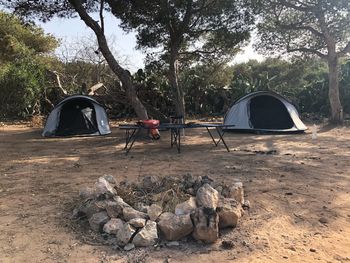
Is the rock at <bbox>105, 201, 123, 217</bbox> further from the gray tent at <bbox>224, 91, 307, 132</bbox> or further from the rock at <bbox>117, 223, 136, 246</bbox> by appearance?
the gray tent at <bbox>224, 91, 307, 132</bbox>

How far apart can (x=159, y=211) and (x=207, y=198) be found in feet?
1.60

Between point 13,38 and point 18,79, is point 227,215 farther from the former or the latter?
point 13,38

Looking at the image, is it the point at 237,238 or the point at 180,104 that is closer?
the point at 237,238

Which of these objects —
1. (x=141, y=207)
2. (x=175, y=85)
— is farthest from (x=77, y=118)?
(x=141, y=207)

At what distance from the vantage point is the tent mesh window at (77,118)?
11.7 meters

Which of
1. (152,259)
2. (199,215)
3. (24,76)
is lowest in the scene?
(152,259)

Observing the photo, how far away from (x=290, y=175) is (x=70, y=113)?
7.73m

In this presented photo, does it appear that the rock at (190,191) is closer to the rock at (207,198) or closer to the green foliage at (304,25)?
the rock at (207,198)

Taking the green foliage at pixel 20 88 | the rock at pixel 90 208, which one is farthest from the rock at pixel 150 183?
the green foliage at pixel 20 88

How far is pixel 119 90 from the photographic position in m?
14.6

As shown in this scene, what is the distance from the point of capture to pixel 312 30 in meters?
13.4

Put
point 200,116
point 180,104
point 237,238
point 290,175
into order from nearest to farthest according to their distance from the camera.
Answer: point 237,238 → point 290,175 → point 180,104 → point 200,116

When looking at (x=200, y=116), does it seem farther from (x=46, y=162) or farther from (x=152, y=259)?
(x=152, y=259)

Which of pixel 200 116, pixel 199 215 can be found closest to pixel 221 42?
pixel 200 116
